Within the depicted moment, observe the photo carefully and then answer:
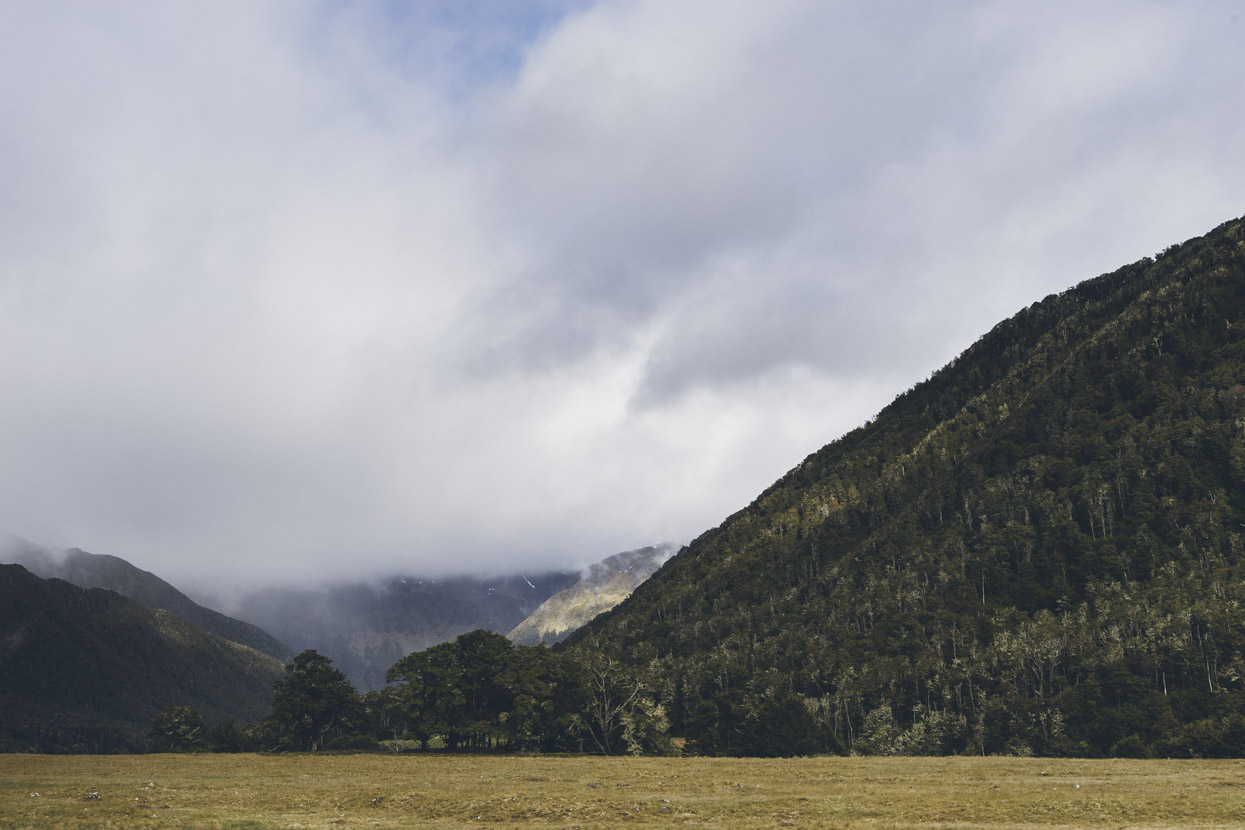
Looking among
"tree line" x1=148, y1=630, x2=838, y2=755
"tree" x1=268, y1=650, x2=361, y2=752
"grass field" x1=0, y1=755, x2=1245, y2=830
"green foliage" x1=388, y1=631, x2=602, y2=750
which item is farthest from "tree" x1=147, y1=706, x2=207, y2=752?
"grass field" x1=0, y1=755, x2=1245, y2=830

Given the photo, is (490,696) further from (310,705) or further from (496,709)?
(310,705)

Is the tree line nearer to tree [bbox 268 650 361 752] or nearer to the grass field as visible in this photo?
tree [bbox 268 650 361 752]

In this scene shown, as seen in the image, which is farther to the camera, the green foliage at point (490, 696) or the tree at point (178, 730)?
the tree at point (178, 730)

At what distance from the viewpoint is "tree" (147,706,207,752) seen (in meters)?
141

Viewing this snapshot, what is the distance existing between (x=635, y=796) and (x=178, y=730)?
128m

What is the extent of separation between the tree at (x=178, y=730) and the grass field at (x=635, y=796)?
7059 centimetres

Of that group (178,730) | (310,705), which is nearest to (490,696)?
(310,705)

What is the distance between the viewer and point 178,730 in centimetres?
14188

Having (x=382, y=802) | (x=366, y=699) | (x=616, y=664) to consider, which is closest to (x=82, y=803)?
(x=382, y=802)

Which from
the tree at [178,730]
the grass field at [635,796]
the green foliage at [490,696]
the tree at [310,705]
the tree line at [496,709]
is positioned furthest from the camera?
the tree at [178,730]

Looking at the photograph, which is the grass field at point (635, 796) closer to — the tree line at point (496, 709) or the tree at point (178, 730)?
the tree line at point (496, 709)

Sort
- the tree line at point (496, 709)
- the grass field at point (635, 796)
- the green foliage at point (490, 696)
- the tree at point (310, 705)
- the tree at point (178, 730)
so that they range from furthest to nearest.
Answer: the tree at point (178, 730) < the tree at point (310, 705) < the green foliage at point (490, 696) < the tree line at point (496, 709) < the grass field at point (635, 796)

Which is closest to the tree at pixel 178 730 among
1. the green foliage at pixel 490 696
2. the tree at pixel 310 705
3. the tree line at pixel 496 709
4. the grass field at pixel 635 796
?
the tree line at pixel 496 709

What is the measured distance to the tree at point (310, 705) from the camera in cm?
11831
